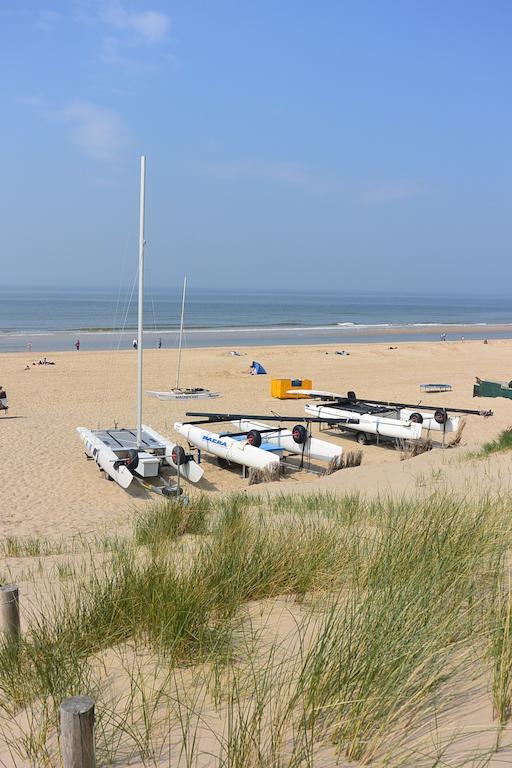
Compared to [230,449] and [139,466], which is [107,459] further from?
[230,449]

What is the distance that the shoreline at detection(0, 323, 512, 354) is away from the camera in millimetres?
47438

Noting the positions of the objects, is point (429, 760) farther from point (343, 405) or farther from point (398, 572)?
point (343, 405)

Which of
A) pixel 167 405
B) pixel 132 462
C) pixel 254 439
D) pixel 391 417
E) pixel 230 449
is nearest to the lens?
pixel 132 462

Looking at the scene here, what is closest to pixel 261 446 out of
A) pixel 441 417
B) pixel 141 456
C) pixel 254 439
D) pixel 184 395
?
pixel 254 439

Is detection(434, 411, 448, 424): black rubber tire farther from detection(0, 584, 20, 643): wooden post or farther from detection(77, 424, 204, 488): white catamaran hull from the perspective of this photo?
detection(0, 584, 20, 643): wooden post

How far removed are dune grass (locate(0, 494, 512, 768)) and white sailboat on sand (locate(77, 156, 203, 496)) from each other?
7.28 meters

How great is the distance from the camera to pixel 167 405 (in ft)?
72.5

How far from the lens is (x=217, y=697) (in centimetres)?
329

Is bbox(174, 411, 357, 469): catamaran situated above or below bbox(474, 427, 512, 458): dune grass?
below

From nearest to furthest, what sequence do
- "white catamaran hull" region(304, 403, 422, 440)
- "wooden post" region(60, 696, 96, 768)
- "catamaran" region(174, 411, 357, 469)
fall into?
1. "wooden post" region(60, 696, 96, 768)
2. "catamaran" region(174, 411, 357, 469)
3. "white catamaran hull" region(304, 403, 422, 440)

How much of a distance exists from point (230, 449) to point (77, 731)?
1195 centimetres

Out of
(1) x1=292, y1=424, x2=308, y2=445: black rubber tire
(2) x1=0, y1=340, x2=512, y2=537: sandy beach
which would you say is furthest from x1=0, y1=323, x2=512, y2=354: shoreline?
(1) x1=292, y1=424, x2=308, y2=445: black rubber tire

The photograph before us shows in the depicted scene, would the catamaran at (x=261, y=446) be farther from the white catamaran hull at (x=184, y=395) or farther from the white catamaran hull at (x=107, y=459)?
the white catamaran hull at (x=184, y=395)

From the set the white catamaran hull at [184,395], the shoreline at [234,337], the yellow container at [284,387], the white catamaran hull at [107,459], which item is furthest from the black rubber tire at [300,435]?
the shoreline at [234,337]
